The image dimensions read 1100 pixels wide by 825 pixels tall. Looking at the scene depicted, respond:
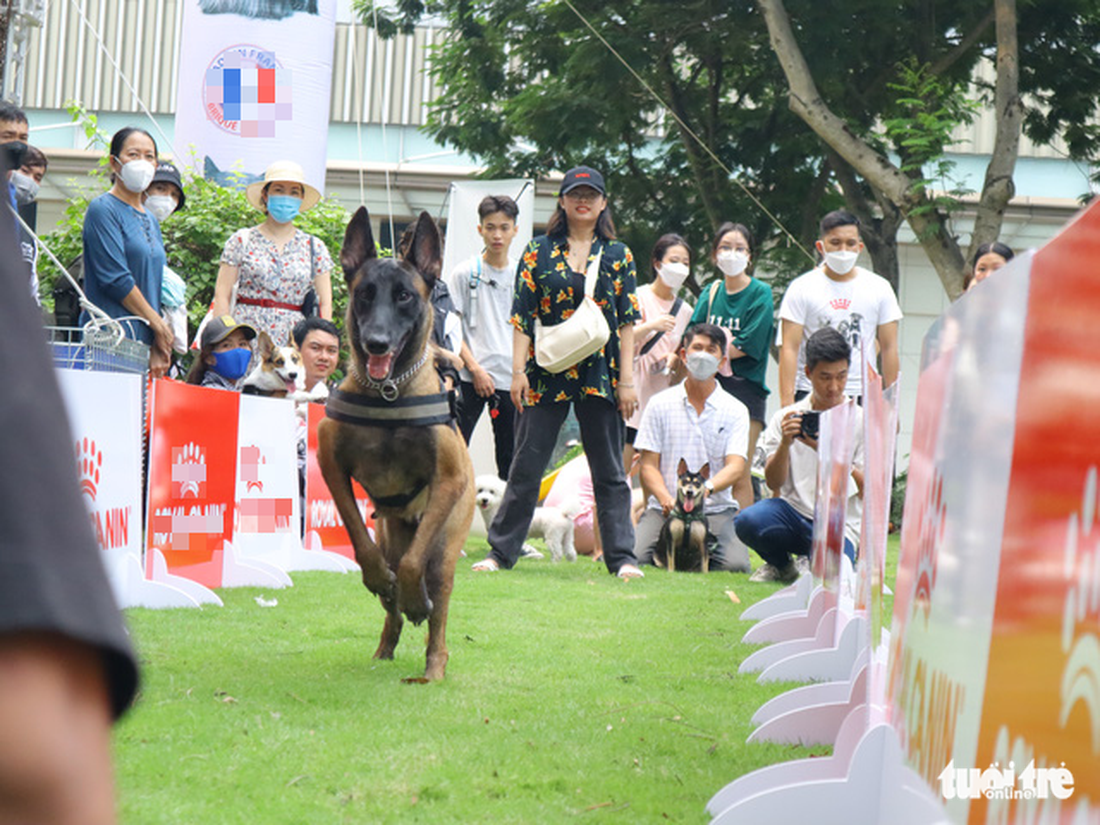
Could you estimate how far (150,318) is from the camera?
7.84 metres

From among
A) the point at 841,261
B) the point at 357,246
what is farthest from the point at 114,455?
the point at 841,261

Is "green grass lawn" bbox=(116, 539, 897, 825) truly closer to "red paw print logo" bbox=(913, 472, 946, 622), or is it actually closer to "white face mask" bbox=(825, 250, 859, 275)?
"red paw print logo" bbox=(913, 472, 946, 622)

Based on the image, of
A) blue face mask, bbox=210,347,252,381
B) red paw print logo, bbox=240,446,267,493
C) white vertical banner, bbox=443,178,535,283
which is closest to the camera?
red paw print logo, bbox=240,446,267,493

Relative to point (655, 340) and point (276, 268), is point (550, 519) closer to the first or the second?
point (655, 340)

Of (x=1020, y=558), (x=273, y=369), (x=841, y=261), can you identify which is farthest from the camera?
(x=841, y=261)

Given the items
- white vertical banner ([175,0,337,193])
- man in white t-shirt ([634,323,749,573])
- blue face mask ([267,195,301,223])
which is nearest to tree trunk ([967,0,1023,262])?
man in white t-shirt ([634,323,749,573])

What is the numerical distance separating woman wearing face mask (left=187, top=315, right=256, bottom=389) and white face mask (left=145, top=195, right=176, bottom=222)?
0.79 metres

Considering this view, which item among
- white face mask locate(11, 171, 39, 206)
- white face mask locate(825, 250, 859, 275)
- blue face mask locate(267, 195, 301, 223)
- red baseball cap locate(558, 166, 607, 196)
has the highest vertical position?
red baseball cap locate(558, 166, 607, 196)

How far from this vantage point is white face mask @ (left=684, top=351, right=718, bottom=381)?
34.4 feet

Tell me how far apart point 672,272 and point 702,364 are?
1.01 meters

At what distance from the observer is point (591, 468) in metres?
9.48

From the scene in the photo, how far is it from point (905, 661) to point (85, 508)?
251cm

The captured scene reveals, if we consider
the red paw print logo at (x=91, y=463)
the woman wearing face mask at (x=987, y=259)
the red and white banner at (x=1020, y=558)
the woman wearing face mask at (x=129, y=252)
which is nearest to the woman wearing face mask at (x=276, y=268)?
the woman wearing face mask at (x=129, y=252)

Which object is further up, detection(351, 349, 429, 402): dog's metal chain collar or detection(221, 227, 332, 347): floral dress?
detection(221, 227, 332, 347): floral dress
